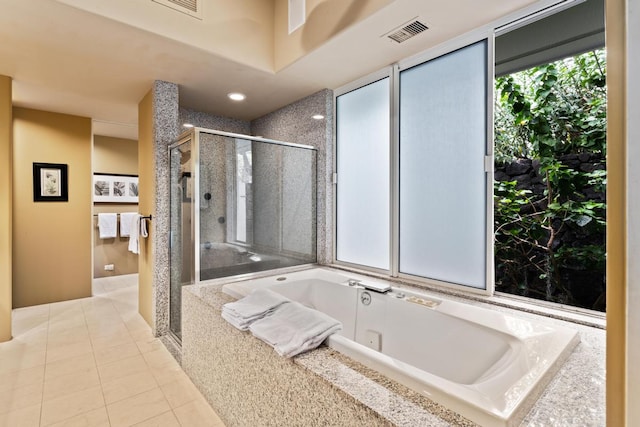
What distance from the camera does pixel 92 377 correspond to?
2166 mm

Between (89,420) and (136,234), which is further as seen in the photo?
(136,234)

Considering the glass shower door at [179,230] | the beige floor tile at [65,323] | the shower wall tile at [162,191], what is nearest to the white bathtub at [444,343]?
the glass shower door at [179,230]

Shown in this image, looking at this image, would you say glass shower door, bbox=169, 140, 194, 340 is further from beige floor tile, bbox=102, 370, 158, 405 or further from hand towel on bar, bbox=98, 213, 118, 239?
hand towel on bar, bbox=98, 213, 118, 239

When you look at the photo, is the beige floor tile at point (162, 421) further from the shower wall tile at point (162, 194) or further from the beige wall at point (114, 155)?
the beige wall at point (114, 155)

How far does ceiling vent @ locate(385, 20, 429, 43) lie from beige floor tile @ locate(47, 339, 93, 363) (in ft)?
11.0

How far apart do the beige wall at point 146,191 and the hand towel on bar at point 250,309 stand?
161 cm

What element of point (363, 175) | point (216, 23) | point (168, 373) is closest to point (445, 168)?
point (363, 175)

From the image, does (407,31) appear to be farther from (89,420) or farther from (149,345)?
(149,345)

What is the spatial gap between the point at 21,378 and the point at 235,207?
75.0 inches

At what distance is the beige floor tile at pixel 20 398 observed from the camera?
1.85m

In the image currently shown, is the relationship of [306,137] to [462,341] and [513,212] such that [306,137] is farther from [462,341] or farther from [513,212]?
[462,341]

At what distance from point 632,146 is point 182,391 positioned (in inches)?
96.9

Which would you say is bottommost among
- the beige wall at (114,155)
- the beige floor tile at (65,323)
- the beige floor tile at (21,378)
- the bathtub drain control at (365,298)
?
the beige floor tile at (21,378)

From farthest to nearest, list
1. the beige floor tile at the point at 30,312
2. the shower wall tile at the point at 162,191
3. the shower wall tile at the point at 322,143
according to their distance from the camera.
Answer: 1. the beige floor tile at the point at 30,312
2. the shower wall tile at the point at 322,143
3. the shower wall tile at the point at 162,191
